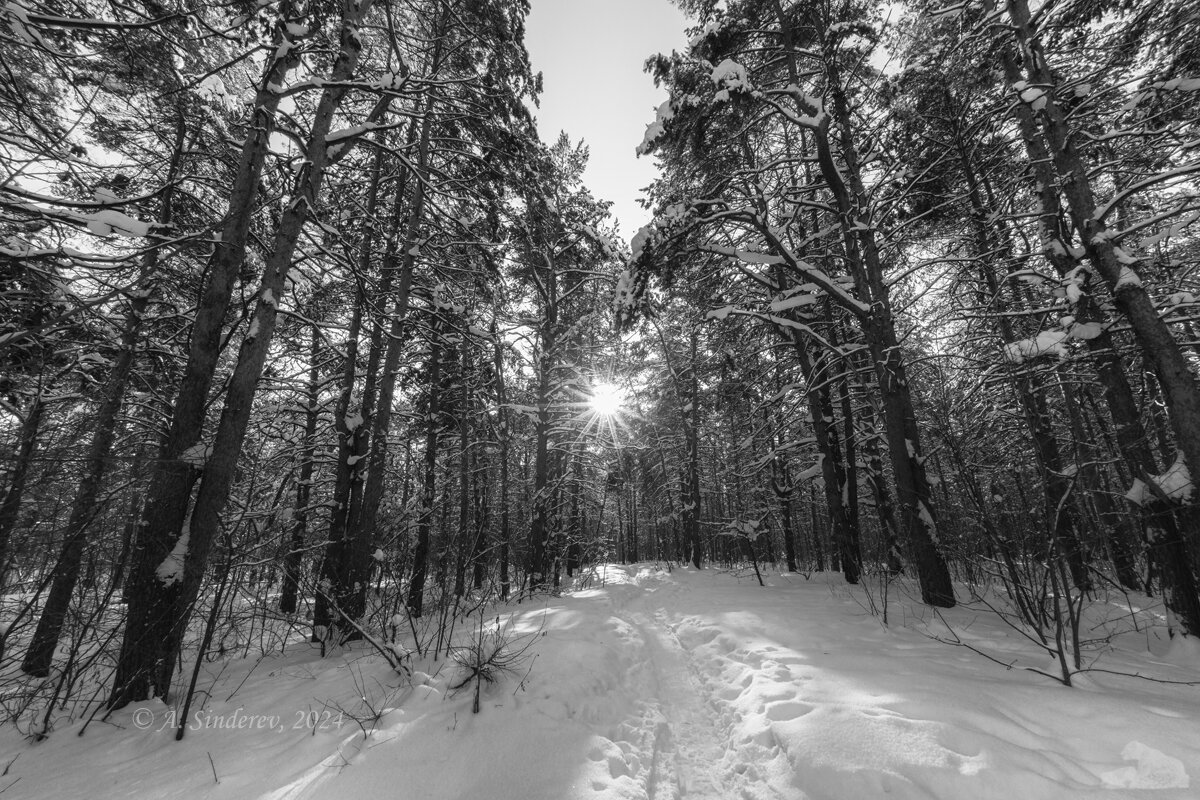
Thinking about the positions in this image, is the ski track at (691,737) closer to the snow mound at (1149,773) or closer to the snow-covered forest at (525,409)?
the snow-covered forest at (525,409)

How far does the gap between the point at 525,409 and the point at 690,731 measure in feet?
25.7

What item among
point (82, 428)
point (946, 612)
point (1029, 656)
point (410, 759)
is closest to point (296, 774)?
point (410, 759)

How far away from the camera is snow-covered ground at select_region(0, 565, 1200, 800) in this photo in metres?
2.44

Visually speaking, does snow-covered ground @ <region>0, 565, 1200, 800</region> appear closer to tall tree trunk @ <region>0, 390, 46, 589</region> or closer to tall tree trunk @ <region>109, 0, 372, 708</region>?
tall tree trunk @ <region>109, 0, 372, 708</region>

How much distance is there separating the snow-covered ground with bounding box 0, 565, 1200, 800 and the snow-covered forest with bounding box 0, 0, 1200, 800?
3 cm

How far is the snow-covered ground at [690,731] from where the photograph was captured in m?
2.44

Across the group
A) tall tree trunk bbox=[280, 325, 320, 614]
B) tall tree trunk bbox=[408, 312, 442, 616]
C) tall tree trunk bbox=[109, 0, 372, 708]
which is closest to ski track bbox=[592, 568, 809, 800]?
tall tree trunk bbox=[109, 0, 372, 708]

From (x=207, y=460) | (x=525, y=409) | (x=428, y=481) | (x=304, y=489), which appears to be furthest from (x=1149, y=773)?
(x=304, y=489)

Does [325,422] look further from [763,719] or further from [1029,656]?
[1029,656]

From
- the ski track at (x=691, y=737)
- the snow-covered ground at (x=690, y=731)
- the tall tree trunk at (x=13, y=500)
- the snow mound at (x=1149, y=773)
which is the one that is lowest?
the ski track at (x=691, y=737)

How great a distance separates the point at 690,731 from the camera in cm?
365

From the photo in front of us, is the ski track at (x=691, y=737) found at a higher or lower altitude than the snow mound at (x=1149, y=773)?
lower

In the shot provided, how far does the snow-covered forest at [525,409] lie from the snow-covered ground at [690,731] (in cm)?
3

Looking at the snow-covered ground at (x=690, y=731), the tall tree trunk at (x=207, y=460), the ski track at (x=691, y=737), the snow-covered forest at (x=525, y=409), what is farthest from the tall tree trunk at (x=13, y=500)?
the ski track at (x=691, y=737)
